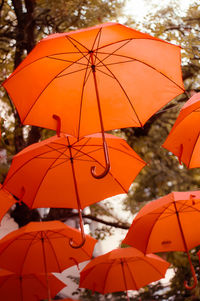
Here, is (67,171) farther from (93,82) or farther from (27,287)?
(27,287)

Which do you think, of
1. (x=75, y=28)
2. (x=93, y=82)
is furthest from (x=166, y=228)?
(x=75, y=28)

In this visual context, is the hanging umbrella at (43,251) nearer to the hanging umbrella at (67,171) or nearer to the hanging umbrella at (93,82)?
the hanging umbrella at (67,171)

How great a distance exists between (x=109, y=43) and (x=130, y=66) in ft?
1.94

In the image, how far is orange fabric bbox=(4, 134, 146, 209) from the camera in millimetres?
5719

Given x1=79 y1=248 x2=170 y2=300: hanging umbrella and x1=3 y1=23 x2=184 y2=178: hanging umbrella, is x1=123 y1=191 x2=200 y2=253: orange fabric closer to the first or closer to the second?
x1=79 y1=248 x2=170 y2=300: hanging umbrella

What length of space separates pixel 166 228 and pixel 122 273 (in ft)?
6.79

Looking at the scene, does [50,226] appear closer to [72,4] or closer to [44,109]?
[44,109]

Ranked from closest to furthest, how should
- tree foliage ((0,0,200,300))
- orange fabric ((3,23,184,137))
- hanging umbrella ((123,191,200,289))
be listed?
orange fabric ((3,23,184,137))
hanging umbrella ((123,191,200,289))
tree foliage ((0,0,200,300))

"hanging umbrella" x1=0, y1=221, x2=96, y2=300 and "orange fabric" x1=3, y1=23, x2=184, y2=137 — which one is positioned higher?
"orange fabric" x1=3, y1=23, x2=184, y2=137

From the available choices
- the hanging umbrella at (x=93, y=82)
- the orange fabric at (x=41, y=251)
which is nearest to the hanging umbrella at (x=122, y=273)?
the orange fabric at (x=41, y=251)

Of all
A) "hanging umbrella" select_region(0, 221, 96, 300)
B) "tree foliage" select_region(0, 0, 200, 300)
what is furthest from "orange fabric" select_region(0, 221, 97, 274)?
"tree foliage" select_region(0, 0, 200, 300)

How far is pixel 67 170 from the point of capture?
5.95 metres

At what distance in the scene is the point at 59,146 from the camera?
5707mm

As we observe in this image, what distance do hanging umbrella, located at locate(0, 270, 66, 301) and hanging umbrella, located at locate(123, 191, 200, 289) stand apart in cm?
222
